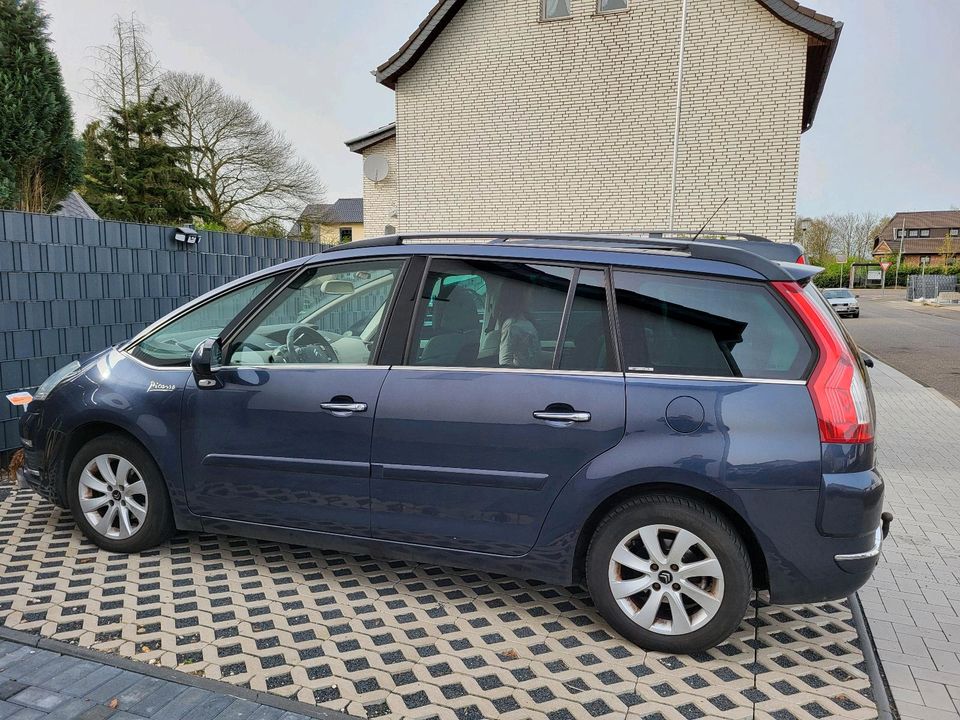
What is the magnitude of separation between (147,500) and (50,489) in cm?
73

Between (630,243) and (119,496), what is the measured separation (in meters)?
3.12

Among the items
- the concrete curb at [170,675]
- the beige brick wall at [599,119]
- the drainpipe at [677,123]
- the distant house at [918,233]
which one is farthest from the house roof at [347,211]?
the distant house at [918,233]

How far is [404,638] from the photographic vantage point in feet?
10.5

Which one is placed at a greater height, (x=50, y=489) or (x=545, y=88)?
(x=545, y=88)

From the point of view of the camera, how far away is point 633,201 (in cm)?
1452

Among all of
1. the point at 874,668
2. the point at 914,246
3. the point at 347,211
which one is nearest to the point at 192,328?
the point at 874,668

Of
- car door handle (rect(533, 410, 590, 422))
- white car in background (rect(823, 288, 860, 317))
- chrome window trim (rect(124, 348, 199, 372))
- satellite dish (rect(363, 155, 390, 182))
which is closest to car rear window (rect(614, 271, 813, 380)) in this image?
car door handle (rect(533, 410, 590, 422))

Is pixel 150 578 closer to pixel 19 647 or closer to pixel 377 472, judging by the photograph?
pixel 19 647

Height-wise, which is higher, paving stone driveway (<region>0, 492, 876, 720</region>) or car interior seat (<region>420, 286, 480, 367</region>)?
car interior seat (<region>420, 286, 480, 367</region>)

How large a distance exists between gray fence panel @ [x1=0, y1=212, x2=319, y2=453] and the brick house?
9.25 metres

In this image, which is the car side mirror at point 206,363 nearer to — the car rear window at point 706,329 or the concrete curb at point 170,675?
the concrete curb at point 170,675

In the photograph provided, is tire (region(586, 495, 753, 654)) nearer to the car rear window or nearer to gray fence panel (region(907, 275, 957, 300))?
the car rear window

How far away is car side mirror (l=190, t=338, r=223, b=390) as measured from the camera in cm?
361

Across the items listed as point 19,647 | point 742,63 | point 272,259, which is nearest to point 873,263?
point 742,63
